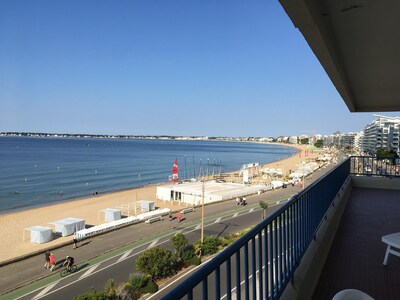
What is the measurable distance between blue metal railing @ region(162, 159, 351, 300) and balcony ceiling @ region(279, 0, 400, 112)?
5.12ft

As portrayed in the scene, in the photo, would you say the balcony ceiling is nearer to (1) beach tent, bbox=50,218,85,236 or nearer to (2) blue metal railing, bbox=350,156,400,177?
(2) blue metal railing, bbox=350,156,400,177

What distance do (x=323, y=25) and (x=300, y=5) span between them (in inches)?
37.5

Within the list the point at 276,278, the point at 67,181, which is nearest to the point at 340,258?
the point at 276,278

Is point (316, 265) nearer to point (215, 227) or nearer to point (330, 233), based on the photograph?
point (330, 233)

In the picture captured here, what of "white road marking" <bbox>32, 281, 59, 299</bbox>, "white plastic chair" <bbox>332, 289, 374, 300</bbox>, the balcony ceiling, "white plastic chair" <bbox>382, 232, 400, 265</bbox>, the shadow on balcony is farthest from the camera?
"white road marking" <bbox>32, 281, 59, 299</bbox>

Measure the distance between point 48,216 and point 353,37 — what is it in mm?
30401

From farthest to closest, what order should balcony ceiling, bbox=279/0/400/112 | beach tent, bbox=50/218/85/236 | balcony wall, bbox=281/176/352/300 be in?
beach tent, bbox=50/218/85/236
balcony wall, bbox=281/176/352/300
balcony ceiling, bbox=279/0/400/112

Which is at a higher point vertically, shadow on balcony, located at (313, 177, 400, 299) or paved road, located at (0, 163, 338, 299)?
shadow on balcony, located at (313, 177, 400, 299)

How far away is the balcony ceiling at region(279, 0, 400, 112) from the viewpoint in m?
2.58

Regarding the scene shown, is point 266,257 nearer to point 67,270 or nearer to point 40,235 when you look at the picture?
point 67,270

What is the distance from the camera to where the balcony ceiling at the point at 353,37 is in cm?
258

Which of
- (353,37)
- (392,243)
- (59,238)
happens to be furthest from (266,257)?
(59,238)

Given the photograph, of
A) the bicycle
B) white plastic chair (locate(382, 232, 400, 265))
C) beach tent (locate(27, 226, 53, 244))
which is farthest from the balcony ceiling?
beach tent (locate(27, 226, 53, 244))

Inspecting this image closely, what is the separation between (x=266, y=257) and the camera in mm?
2338
